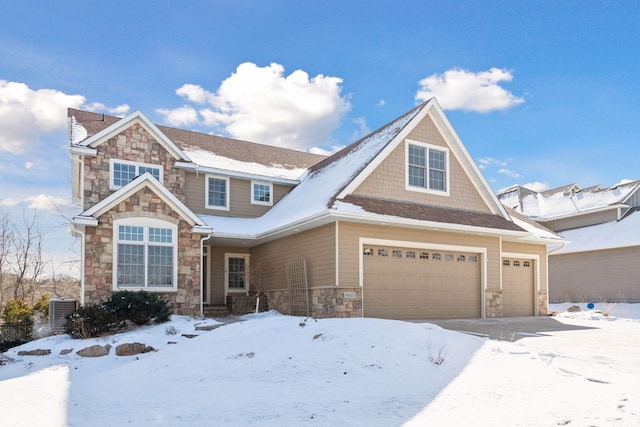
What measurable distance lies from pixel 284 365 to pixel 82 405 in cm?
276

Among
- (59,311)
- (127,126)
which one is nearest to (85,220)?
(59,311)

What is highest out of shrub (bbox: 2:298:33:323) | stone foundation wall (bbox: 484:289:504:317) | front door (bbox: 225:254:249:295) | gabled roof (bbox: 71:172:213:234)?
gabled roof (bbox: 71:172:213:234)

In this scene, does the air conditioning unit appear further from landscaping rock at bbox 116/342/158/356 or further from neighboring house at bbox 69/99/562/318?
landscaping rock at bbox 116/342/158/356

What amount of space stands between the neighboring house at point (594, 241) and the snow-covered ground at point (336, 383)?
19019mm

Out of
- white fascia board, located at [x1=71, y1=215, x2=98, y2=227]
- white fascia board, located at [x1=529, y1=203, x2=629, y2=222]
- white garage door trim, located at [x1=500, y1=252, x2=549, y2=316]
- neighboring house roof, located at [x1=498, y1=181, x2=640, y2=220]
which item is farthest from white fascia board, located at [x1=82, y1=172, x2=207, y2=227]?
neighboring house roof, located at [x1=498, y1=181, x2=640, y2=220]

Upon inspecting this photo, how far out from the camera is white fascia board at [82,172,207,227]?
47.4 ft

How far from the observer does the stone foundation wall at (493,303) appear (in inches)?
724

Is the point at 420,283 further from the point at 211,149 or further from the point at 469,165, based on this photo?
the point at 211,149

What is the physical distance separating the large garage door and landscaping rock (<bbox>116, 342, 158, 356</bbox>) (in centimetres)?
669

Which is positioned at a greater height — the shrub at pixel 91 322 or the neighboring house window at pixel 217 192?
the neighboring house window at pixel 217 192

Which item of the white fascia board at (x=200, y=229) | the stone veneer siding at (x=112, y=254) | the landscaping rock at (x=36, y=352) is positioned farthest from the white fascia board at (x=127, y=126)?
the landscaping rock at (x=36, y=352)

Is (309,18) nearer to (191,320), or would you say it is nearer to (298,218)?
(298,218)

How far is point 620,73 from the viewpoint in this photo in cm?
1723

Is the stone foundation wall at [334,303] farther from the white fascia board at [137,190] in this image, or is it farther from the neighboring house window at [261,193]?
the neighboring house window at [261,193]
